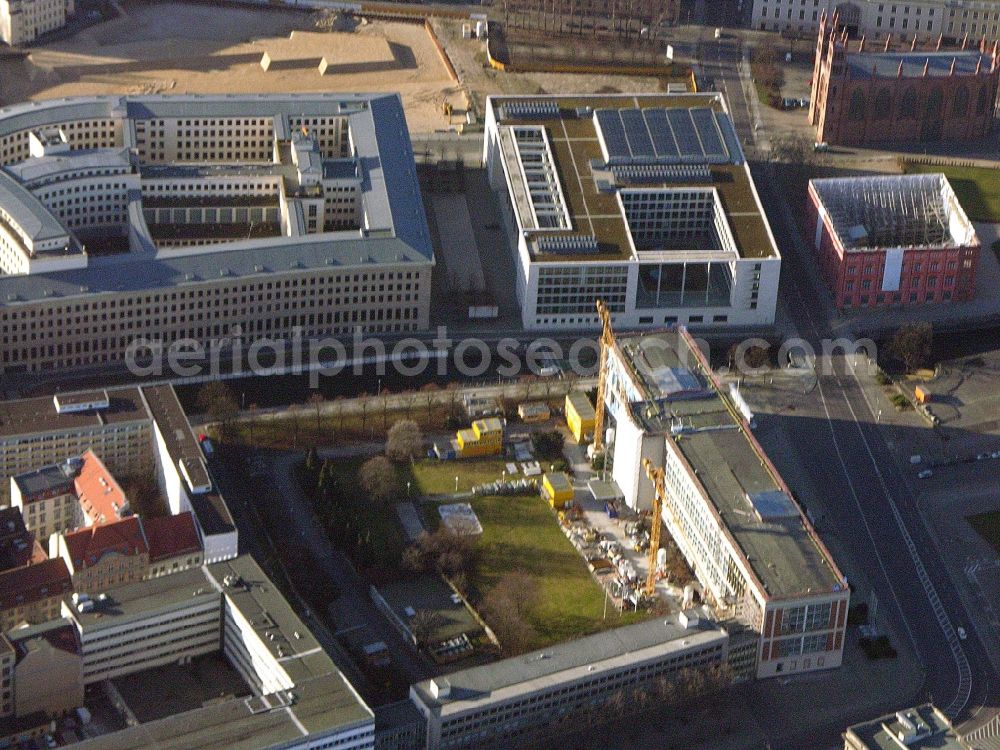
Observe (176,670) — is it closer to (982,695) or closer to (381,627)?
(381,627)

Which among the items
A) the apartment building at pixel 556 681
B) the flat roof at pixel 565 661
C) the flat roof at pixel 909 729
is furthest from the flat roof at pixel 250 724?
the flat roof at pixel 909 729

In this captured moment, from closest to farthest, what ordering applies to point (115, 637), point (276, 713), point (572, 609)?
1. point (276, 713)
2. point (115, 637)
3. point (572, 609)

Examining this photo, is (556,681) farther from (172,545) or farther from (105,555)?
(105,555)

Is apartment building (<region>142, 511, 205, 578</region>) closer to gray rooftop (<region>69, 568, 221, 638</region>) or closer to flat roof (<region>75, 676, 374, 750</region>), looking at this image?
gray rooftop (<region>69, 568, 221, 638</region>)

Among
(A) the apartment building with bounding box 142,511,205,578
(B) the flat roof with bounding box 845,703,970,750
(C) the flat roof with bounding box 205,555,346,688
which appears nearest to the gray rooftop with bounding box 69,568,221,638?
(C) the flat roof with bounding box 205,555,346,688

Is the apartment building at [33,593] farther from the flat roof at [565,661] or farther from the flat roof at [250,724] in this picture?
the flat roof at [565,661]

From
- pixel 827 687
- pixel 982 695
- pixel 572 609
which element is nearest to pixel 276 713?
pixel 572 609
